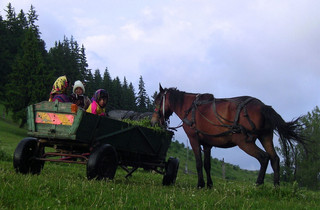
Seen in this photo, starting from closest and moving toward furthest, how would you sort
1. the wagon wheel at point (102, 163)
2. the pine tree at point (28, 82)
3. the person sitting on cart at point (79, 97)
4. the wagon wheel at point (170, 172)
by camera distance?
the wagon wheel at point (102, 163) < the person sitting on cart at point (79, 97) < the wagon wheel at point (170, 172) < the pine tree at point (28, 82)

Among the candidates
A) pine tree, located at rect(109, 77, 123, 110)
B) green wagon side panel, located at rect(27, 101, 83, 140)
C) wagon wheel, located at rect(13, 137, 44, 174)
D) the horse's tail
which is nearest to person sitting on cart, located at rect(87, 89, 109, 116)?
green wagon side panel, located at rect(27, 101, 83, 140)

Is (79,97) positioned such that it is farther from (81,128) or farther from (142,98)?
(142,98)

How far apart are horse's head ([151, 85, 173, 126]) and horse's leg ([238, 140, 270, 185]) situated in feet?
8.50

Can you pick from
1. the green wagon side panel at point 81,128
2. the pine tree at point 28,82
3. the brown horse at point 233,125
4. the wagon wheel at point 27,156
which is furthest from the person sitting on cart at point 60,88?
the pine tree at point 28,82

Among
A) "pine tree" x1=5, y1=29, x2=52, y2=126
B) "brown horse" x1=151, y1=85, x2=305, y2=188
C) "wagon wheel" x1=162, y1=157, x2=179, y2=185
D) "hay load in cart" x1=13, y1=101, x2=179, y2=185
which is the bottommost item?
"wagon wheel" x1=162, y1=157, x2=179, y2=185

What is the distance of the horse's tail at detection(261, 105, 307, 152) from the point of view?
323 inches

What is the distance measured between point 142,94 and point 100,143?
5674 centimetres

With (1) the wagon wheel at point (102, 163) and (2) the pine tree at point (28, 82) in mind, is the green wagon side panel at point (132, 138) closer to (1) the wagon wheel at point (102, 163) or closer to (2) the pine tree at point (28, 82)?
(1) the wagon wheel at point (102, 163)

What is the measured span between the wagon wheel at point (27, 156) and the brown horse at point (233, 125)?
329 cm

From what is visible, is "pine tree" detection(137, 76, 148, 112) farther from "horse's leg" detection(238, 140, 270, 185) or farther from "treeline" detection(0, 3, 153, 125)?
"horse's leg" detection(238, 140, 270, 185)

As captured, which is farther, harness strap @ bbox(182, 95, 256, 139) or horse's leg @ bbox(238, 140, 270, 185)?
harness strap @ bbox(182, 95, 256, 139)

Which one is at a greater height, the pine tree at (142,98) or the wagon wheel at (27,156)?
the pine tree at (142,98)

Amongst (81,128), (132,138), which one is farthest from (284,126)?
(81,128)

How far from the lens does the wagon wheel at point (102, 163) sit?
6.83 metres
